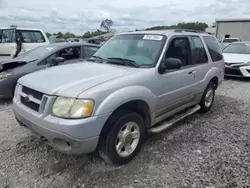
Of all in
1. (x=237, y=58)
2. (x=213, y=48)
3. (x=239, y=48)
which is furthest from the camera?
(x=239, y=48)

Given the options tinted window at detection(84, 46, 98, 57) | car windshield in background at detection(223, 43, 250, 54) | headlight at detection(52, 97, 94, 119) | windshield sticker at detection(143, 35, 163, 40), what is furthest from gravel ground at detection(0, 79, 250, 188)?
car windshield in background at detection(223, 43, 250, 54)

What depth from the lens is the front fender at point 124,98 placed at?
8.53ft

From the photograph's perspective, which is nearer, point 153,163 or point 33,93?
point 33,93

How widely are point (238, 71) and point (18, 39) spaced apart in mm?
9522

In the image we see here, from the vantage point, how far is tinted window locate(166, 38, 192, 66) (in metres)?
3.76

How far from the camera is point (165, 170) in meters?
2.96

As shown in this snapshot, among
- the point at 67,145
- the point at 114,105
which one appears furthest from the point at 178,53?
the point at 67,145

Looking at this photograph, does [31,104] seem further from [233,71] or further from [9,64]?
[233,71]

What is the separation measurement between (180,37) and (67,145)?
2702mm

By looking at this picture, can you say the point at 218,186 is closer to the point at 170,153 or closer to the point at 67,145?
the point at 170,153

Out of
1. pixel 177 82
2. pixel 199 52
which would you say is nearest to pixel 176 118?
pixel 177 82

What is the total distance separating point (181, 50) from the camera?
4.04 meters

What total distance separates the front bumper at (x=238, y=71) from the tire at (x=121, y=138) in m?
6.98

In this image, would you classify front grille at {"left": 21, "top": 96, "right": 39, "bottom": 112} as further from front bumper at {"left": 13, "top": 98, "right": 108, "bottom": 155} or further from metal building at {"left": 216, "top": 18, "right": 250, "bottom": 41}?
metal building at {"left": 216, "top": 18, "right": 250, "bottom": 41}
